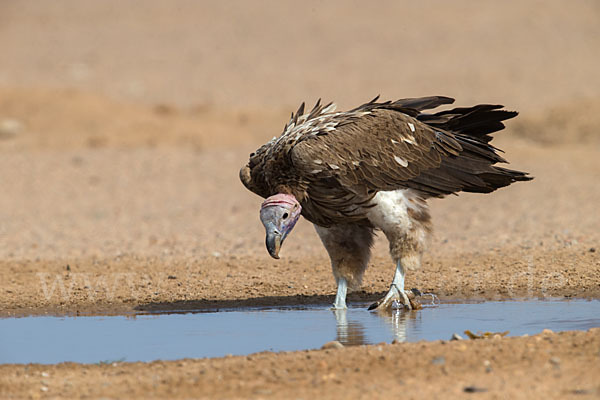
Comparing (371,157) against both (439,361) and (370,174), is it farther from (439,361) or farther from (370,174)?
(439,361)

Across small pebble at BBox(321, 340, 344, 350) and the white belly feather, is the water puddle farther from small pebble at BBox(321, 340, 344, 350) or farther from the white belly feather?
the white belly feather

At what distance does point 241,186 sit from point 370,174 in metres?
10.8

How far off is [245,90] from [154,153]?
1260 centimetres

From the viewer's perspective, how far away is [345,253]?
8.95 meters

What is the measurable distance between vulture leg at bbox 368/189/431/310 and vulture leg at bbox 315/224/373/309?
376 millimetres

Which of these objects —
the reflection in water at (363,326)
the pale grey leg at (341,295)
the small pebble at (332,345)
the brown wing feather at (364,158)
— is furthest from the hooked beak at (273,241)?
the small pebble at (332,345)

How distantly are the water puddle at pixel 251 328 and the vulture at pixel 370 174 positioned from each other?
54 cm

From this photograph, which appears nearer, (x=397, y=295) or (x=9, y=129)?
(x=397, y=295)

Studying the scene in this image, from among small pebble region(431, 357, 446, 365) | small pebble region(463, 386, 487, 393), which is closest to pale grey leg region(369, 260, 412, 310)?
small pebble region(431, 357, 446, 365)

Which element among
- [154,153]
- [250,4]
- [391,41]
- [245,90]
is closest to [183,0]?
[250,4]

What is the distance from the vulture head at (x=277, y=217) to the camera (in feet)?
26.4

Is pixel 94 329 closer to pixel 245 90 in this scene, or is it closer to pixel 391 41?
pixel 245 90

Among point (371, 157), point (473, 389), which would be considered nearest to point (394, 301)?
point (371, 157)

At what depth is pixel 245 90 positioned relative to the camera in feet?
113
